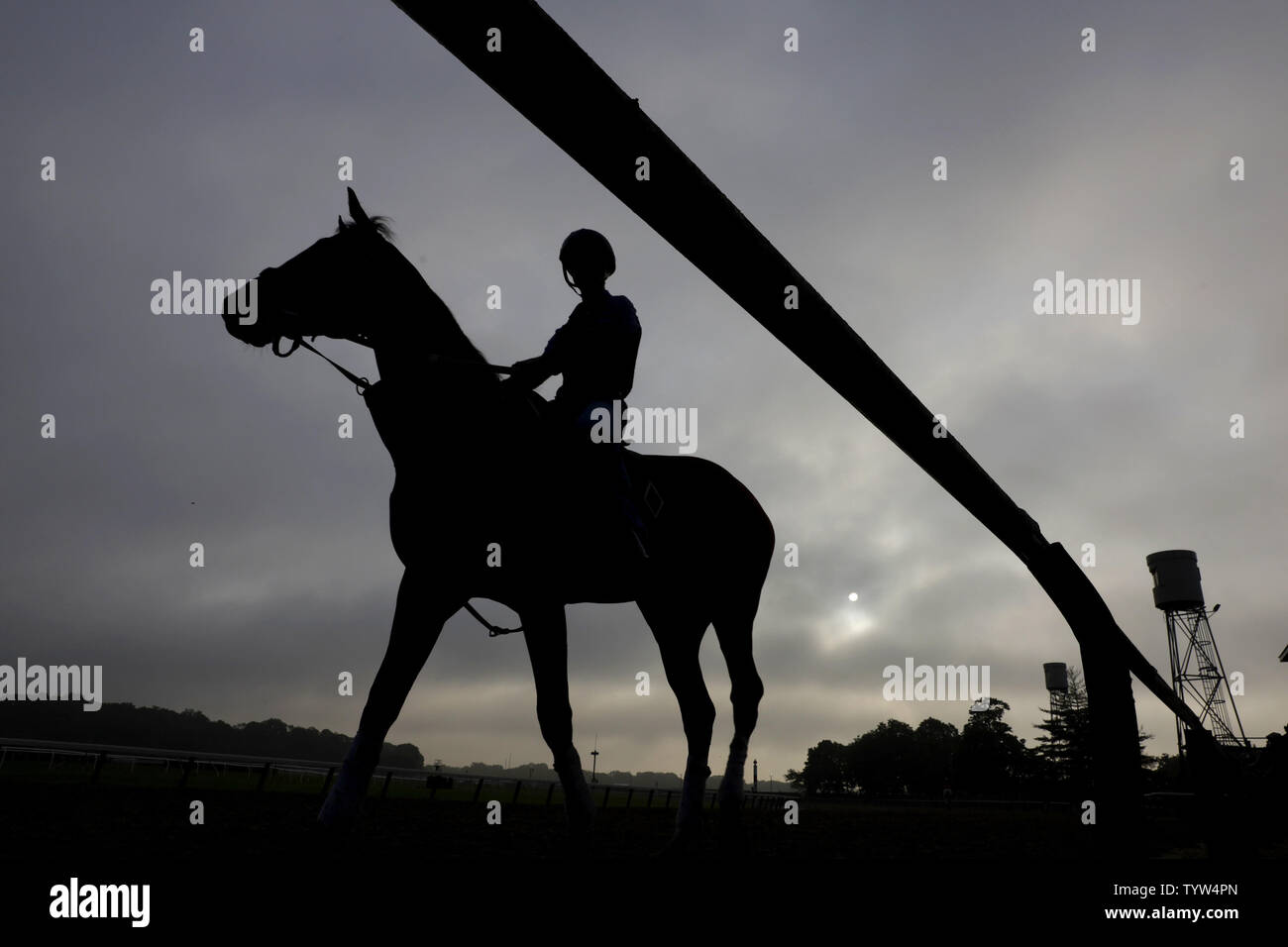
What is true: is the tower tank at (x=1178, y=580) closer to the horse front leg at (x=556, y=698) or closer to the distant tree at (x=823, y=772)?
the horse front leg at (x=556, y=698)

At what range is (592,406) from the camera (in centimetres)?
473

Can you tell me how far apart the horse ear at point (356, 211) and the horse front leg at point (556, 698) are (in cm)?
234

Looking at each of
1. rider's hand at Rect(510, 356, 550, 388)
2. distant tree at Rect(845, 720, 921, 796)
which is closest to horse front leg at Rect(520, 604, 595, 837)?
rider's hand at Rect(510, 356, 550, 388)

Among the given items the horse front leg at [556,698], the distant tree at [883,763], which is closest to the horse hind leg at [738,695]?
the horse front leg at [556,698]

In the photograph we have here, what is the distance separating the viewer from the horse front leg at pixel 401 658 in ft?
13.2

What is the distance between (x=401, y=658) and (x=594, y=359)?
6.22 feet

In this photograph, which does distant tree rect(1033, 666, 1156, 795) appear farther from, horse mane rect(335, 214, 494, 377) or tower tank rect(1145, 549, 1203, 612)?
horse mane rect(335, 214, 494, 377)

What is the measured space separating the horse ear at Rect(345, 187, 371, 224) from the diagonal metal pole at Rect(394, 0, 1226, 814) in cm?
292

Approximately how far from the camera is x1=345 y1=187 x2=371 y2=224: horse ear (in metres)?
4.39

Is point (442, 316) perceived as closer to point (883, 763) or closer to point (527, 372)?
point (527, 372)

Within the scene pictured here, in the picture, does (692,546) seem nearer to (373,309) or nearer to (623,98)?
(373,309)

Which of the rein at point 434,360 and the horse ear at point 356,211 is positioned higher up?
the horse ear at point 356,211
